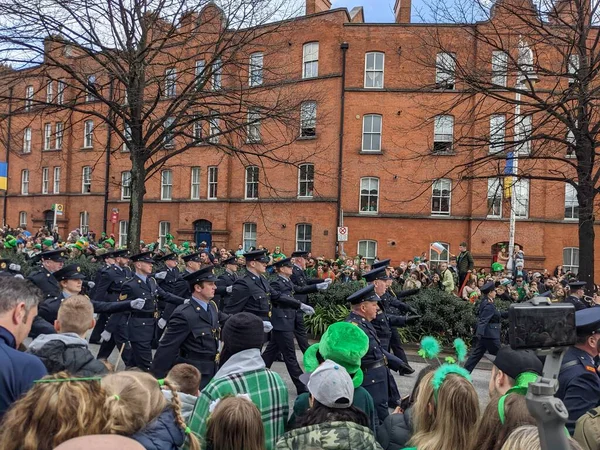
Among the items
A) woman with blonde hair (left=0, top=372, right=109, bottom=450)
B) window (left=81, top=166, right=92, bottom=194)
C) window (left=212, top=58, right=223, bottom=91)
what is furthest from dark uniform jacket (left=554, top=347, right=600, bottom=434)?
window (left=81, top=166, right=92, bottom=194)

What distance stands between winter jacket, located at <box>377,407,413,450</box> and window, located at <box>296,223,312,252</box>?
2613 centimetres

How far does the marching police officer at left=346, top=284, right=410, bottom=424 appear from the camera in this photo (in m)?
5.69

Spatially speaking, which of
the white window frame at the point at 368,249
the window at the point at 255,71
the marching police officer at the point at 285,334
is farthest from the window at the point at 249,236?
the marching police officer at the point at 285,334

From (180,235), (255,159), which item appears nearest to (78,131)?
(180,235)

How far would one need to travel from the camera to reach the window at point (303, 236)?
29953mm

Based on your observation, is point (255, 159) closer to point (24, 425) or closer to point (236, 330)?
point (236, 330)

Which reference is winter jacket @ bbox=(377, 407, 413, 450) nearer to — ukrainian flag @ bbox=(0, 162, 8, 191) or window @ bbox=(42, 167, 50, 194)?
ukrainian flag @ bbox=(0, 162, 8, 191)

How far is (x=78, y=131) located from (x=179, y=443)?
38756 mm

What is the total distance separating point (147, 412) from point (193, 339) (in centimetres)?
343

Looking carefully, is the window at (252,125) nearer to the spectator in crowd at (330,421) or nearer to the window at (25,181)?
the spectator in crowd at (330,421)

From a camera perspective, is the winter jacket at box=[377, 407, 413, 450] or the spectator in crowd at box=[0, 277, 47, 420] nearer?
the spectator in crowd at box=[0, 277, 47, 420]

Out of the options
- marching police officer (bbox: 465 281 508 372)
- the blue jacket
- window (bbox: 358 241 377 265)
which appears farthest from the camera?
window (bbox: 358 241 377 265)

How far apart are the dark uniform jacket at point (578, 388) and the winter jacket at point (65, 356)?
3230 millimetres

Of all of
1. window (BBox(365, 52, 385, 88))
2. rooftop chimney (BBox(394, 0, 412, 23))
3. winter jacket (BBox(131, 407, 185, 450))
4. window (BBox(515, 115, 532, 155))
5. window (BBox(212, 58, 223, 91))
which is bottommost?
winter jacket (BBox(131, 407, 185, 450))
